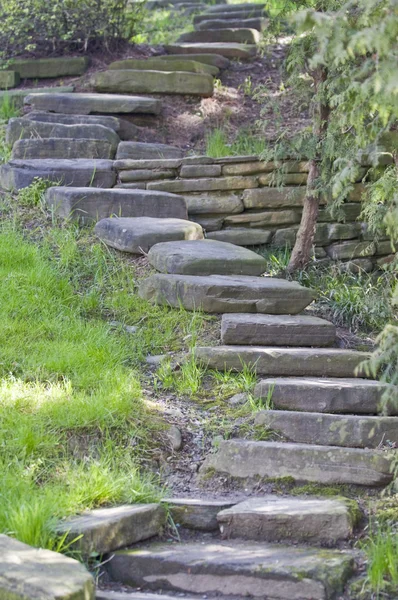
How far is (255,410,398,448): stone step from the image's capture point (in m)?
3.78

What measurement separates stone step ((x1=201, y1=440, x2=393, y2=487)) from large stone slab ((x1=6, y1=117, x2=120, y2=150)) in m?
4.05

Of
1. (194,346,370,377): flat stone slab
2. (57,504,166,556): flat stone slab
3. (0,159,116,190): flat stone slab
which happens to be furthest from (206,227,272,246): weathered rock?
(57,504,166,556): flat stone slab

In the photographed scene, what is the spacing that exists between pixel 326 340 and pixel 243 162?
7.76 feet

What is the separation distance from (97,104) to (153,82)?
27.0 inches

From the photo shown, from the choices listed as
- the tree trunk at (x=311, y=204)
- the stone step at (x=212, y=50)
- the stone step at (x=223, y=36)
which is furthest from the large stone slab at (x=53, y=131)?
the stone step at (x=223, y=36)

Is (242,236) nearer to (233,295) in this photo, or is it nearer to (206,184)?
(206,184)

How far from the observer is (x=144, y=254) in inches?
222

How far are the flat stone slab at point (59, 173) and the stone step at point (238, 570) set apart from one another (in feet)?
13.0

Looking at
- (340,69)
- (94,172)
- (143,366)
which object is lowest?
(143,366)

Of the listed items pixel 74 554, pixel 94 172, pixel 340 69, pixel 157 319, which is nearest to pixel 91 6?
pixel 94 172

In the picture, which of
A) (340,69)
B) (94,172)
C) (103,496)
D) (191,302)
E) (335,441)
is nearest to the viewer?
(103,496)

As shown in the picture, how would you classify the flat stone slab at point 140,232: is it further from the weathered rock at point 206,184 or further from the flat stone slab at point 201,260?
the weathered rock at point 206,184

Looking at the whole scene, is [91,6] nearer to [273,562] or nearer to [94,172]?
[94,172]

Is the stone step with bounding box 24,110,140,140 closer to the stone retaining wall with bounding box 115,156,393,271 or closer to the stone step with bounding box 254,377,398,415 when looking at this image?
the stone retaining wall with bounding box 115,156,393,271
